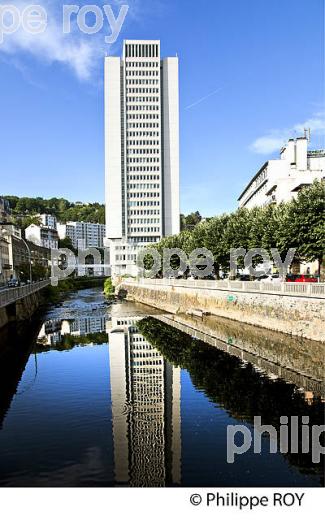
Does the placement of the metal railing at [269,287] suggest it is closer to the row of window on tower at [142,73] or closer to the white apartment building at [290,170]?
the white apartment building at [290,170]

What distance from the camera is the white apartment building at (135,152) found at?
178 metres

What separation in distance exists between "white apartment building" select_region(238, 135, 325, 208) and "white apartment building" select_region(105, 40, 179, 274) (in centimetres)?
7708

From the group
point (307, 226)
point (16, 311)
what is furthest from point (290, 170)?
point (16, 311)

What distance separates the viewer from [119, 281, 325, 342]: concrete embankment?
3459 centimetres

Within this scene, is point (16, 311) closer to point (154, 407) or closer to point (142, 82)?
point (154, 407)

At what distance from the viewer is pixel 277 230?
46.1m

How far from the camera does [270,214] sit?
177 feet

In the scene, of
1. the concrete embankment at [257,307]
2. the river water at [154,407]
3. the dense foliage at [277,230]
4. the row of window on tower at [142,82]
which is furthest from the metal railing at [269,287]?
the row of window on tower at [142,82]

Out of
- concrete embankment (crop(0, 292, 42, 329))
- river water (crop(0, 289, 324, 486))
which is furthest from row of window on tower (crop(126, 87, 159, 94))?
river water (crop(0, 289, 324, 486))

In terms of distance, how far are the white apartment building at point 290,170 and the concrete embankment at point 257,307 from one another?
2734cm

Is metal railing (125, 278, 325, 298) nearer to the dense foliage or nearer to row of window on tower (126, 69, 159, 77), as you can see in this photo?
the dense foliage

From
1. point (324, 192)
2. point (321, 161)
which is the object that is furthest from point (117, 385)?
point (321, 161)

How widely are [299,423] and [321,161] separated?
80.4 metres
